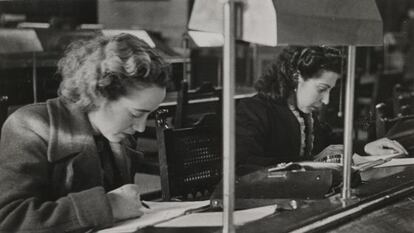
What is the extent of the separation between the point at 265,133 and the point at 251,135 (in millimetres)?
106

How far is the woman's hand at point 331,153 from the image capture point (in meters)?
2.56

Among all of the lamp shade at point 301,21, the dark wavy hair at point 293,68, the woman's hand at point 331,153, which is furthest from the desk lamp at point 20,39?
the lamp shade at point 301,21

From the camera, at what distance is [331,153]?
2711 mm

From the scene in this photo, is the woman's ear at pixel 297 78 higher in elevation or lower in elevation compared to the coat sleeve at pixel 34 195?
higher

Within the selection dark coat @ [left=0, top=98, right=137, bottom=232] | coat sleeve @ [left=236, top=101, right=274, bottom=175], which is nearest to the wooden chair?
coat sleeve @ [left=236, top=101, right=274, bottom=175]

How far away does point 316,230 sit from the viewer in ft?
4.91

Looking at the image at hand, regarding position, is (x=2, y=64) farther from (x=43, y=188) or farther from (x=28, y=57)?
(x=43, y=188)

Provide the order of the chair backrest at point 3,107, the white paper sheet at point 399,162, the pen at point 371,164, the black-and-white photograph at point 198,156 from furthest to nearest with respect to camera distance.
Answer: the chair backrest at point 3,107 → the white paper sheet at point 399,162 → the pen at point 371,164 → the black-and-white photograph at point 198,156

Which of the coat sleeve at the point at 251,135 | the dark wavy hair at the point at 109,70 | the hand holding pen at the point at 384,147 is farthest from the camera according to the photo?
the hand holding pen at the point at 384,147

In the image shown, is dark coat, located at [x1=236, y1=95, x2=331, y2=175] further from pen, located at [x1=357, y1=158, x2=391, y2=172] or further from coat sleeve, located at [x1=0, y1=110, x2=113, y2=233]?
coat sleeve, located at [x1=0, y1=110, x2=113, y2=233]

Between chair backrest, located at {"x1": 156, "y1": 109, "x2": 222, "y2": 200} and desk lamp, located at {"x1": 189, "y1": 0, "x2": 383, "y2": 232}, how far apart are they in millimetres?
873

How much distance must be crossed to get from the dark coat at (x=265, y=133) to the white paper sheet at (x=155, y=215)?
0.82m

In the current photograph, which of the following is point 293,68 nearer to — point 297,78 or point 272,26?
point 297,78

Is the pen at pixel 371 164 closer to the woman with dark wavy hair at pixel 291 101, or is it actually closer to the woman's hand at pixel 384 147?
the woman's hand at pixel 384 147
